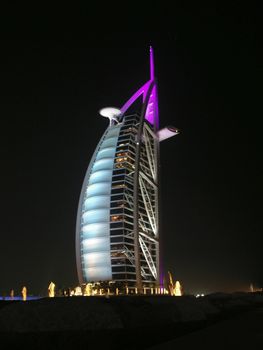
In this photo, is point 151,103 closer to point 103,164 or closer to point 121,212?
point 103,164

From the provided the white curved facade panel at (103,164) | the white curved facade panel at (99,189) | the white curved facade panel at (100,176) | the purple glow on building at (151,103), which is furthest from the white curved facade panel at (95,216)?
the purple glow on building at (151,103)

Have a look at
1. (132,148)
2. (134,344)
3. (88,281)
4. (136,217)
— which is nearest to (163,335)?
(134,344)

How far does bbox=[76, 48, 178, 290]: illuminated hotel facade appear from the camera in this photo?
77312mm

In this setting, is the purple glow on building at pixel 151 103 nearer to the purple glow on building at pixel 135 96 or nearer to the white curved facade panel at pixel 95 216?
the purple glow on building at pixel 135 96

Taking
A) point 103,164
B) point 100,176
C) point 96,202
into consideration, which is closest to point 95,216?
point 96,202

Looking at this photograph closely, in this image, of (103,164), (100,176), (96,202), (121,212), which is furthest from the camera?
(103,164)

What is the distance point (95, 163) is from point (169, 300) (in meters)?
59.7

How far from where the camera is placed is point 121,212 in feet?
260

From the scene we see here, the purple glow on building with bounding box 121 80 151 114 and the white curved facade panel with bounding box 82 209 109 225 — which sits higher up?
the purple glow on building with bounding box 121 80 151 114

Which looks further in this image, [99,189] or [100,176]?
[100,176]

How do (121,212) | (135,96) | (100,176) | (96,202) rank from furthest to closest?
(135,96) → (100,176) → (96,202) → (121,212)

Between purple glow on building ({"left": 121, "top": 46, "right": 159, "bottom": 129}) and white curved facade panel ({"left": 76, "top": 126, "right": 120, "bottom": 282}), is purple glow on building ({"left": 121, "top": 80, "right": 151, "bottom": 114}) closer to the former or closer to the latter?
purple glow on building ({"left": 121, "top": 46, "right": 159, "bottom": 129})

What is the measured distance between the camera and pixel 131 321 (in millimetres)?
25531

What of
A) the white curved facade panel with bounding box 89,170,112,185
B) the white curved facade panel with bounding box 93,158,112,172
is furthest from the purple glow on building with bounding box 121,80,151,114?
the white curved facade panel with bounding box 89,170,112,185
